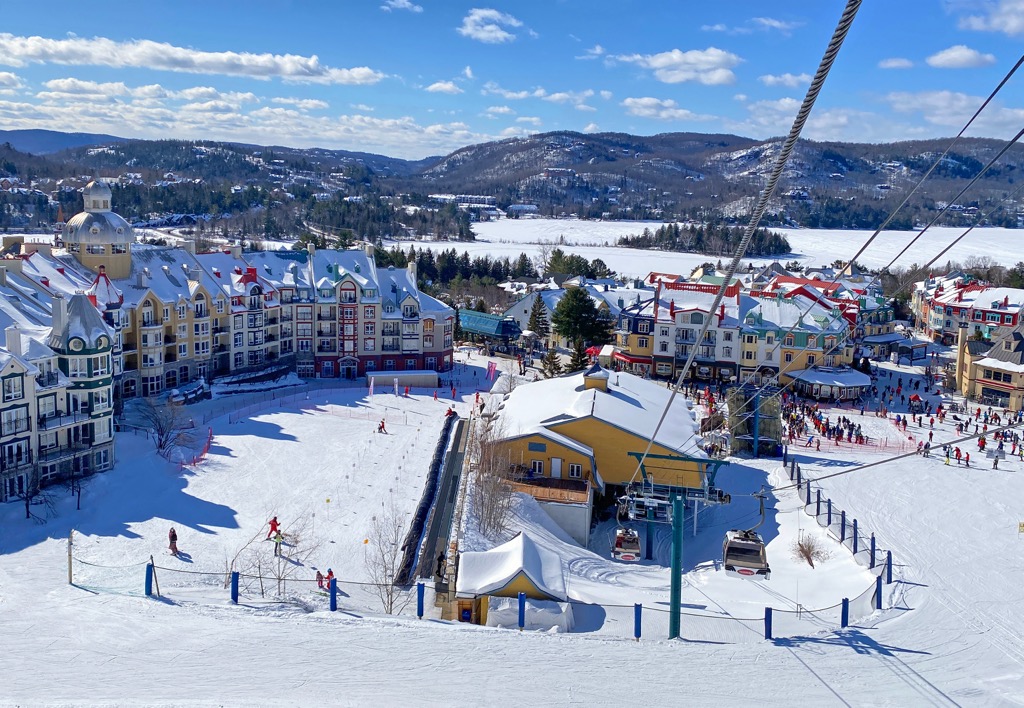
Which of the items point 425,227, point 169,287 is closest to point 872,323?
point 169,287

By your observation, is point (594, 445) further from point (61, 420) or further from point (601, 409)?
point (61, 420)

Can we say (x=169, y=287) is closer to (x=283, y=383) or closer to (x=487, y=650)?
(x=283, y=383)

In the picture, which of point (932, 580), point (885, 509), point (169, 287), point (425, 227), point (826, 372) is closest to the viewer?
point (932, 580)

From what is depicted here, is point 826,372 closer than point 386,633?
No

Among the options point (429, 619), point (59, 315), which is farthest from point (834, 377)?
point (59, 315)

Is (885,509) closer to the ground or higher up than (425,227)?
closer to the ground

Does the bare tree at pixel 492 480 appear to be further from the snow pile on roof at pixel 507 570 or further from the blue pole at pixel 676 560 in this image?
the blue pole at pixel 676 560
